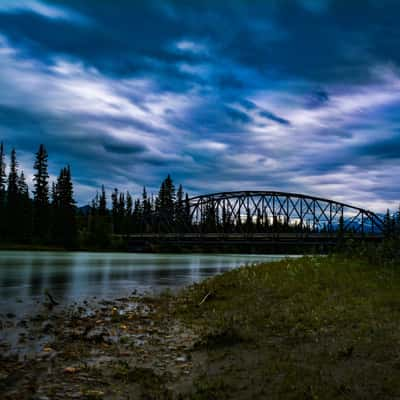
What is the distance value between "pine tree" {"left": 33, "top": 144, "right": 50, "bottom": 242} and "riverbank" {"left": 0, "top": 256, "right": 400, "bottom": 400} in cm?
8461

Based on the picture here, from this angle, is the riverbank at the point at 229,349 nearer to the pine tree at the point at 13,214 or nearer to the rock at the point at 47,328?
the rock at the point at 47,328

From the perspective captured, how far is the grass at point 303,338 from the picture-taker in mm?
6145

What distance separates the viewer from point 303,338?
8930 mm

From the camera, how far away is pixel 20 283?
2348 cm

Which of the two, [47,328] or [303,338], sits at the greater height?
[303,338]

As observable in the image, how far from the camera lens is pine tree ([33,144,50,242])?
93.8 meters

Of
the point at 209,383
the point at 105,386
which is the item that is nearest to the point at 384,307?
the point at 209,383

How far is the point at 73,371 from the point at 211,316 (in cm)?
620

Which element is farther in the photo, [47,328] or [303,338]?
[47,328]

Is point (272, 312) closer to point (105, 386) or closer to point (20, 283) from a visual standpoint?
point (105, 386)

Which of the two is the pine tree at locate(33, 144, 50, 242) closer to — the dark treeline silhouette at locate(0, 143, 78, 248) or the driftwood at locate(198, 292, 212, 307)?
the dark treeline silhouette at locate(0, 143, 78, 248)

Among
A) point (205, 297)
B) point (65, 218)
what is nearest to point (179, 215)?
point (65, 218)

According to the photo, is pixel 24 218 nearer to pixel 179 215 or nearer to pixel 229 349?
pixel 179 215

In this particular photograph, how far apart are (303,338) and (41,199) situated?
95330 millimetres
